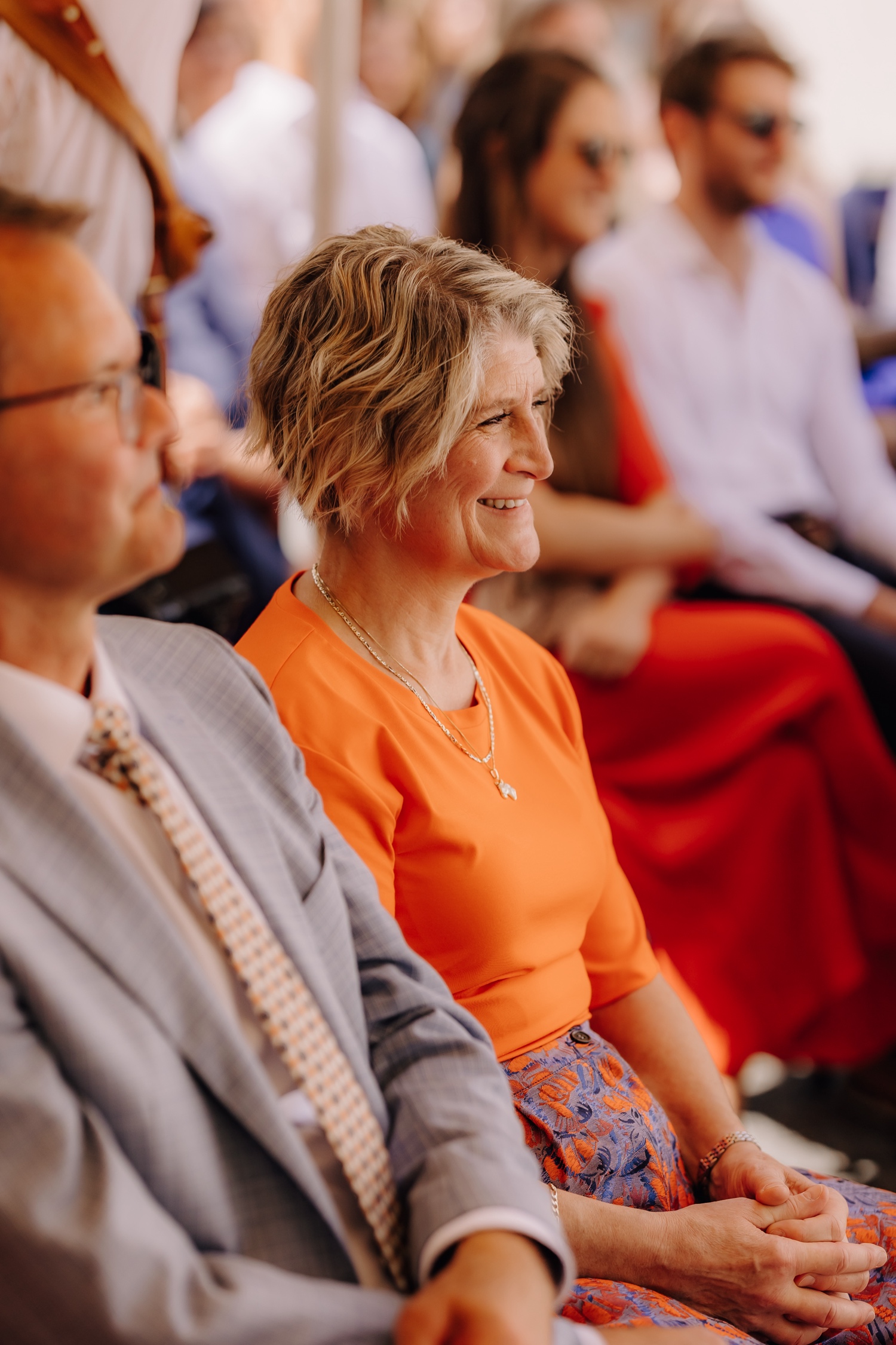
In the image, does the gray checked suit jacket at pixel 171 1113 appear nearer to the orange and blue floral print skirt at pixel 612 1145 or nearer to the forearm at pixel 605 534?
the orange and blue floral print skirt at pixel 612 1145

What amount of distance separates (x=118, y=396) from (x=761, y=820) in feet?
5.73

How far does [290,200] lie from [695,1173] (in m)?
2.91

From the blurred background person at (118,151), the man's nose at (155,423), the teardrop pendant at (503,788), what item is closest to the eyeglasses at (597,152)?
the blurred background person at (118,151)

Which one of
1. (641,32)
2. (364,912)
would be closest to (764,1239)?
(364,912)

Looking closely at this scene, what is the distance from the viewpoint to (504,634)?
1466mm

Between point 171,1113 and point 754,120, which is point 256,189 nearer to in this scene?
point 754,120

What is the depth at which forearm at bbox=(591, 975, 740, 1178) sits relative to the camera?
1323 mm

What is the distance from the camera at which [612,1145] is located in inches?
46.7

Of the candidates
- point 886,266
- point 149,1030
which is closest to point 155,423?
point 149,1030

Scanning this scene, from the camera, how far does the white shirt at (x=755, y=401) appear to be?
2541 mm

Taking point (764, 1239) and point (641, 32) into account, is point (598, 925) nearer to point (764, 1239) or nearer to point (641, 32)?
point (764, 1239)

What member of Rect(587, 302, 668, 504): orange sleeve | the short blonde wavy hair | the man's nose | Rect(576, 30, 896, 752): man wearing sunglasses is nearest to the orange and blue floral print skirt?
the short blonde wavy hair

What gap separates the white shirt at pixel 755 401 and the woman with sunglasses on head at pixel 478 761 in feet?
4.27

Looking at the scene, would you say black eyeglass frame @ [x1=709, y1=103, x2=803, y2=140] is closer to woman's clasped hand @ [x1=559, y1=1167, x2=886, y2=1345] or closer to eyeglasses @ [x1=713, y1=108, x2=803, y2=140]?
eyeglasses @ [x1=713, y1=108, x2=803, y2=140]
